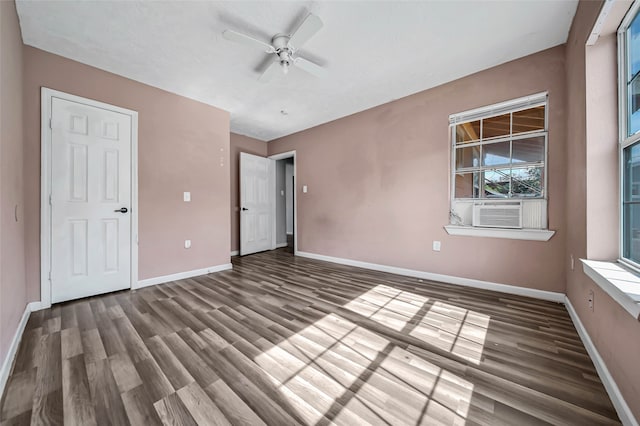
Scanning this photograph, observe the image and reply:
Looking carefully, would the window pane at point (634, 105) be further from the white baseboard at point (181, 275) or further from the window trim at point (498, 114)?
the white baseboard at point (181, 275)

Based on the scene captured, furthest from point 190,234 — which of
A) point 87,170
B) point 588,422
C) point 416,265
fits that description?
point 588,422

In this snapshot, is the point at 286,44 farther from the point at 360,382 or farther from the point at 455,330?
the point at 455,330

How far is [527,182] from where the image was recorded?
2594 millimetres

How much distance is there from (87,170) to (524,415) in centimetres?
408

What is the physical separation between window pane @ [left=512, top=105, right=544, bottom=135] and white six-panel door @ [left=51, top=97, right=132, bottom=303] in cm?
454

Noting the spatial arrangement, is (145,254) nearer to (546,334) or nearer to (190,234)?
(190,234)

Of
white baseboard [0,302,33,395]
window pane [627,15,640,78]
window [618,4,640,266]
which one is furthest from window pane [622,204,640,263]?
white baseboard [0,302,33,395]

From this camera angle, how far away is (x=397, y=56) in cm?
250

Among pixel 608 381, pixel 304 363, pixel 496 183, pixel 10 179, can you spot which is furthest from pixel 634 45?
pixel 10 179

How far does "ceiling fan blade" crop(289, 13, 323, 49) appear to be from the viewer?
1799 millimetres

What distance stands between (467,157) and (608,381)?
2382 mm

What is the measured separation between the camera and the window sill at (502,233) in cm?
246

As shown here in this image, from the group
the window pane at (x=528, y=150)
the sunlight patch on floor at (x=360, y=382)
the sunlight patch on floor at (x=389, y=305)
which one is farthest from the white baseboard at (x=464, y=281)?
the sunlight patch on floor at (x=360, y=382)

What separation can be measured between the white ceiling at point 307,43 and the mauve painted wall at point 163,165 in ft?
0.63
